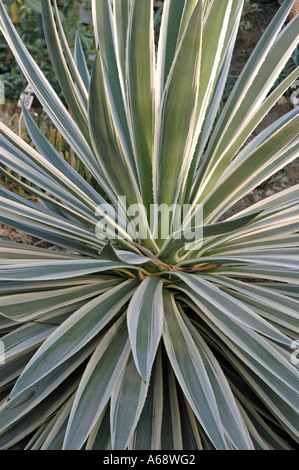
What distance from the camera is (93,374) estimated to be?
1.32 m

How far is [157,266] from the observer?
1.52 m

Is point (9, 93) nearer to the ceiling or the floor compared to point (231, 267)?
nearer to the ceiling

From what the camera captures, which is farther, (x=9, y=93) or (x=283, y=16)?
(x=9, y=93)

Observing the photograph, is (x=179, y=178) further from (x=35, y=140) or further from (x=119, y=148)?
(x=35, y=140)

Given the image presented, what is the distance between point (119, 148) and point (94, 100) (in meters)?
0.15

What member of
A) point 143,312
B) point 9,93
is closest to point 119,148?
point 143,312

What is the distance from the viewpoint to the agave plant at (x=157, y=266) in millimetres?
1266

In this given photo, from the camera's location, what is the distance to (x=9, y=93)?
3.62m

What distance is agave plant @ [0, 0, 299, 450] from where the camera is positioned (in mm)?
1266
